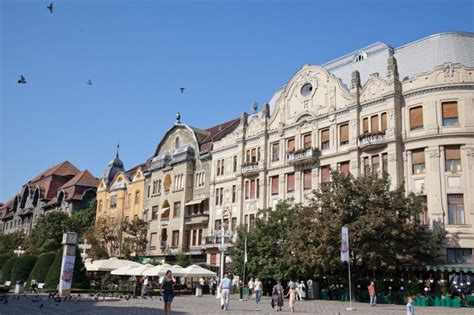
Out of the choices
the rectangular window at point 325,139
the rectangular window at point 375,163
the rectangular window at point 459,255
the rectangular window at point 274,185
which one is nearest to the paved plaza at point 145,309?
the rectangular window at point 459,255

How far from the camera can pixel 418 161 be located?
122ft

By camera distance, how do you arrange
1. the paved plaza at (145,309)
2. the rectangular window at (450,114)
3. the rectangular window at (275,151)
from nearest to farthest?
1. the paved plaza at (145,309)
2. the rectangular window at (450,114)
3. the rectangular window at (275,151)

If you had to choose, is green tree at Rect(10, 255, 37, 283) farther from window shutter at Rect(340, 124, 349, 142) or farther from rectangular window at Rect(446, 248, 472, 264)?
rectangular window at Rect(446, 248, 472, 264)

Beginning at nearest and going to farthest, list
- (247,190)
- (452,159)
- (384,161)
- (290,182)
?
(452,159)
(384,161)
(290,182)
(247,190)

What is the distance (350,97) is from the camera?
1650 inches

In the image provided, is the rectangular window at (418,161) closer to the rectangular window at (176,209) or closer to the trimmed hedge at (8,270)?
the rectangular window at (176,209)

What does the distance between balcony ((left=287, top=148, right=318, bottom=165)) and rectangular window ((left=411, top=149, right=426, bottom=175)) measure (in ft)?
28.2

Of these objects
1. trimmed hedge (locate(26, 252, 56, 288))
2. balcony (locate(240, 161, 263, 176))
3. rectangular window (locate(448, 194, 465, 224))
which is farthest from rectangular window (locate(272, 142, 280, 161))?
trimmed hedge (locate(26, 252, 56, 288))

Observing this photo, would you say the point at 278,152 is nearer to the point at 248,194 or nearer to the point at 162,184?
the point at 248,194

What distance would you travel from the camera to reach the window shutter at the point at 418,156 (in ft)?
Result: 121

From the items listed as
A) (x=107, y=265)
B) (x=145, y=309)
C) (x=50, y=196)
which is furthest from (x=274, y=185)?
(x=50, y=196)

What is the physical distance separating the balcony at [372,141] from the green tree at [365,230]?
15.1ft

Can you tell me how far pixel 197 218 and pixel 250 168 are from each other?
370 inches

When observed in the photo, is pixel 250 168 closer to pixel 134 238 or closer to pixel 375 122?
pixel 375 122
